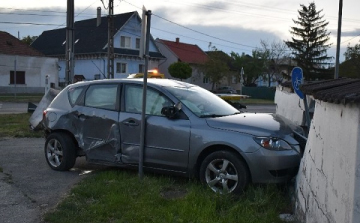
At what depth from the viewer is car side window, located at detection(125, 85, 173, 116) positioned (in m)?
6.62

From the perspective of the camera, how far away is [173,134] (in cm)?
624

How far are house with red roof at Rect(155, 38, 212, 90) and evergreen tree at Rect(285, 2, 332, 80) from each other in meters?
12.4

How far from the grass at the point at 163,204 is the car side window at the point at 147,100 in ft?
3.64

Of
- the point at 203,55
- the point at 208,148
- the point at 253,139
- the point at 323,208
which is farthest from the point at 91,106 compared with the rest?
the point at 203,55

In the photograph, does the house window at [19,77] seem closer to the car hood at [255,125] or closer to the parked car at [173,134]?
the parked car at [173,134]

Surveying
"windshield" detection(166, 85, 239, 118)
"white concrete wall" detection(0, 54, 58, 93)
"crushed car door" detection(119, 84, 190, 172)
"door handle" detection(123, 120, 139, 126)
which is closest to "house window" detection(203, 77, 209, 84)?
"white concrete wall" detection(0, 54, 58, 93)

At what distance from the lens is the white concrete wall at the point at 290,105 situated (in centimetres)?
973

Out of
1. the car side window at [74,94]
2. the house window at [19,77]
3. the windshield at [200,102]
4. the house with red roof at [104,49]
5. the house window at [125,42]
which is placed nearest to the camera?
the windshield at [200,102]

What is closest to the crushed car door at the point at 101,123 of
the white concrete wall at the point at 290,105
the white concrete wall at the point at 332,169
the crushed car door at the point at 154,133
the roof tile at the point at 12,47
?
the crushed car door at the point at 154,133

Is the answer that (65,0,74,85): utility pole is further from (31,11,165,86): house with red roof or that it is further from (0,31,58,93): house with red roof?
(31,11,165,86): house with red roof

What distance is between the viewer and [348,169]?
125 inches

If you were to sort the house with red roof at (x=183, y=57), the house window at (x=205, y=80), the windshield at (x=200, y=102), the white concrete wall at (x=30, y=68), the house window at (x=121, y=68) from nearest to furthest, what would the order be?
the windshield at (x=200, y=102), the white concrete wall at (x=30, y=68), the house window at (x=121, y=68), the house with red roof at (x=183, y=57), the house window at (x=205, y=80)

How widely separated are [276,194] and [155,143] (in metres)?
1.91

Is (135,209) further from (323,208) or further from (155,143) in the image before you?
(323,208)
